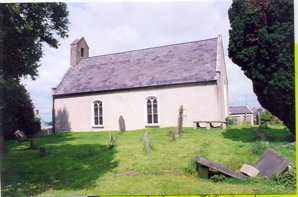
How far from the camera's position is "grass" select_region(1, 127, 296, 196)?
4.46 meters

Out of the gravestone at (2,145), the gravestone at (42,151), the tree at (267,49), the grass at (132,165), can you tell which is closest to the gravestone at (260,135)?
the grass at (132,165)

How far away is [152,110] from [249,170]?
4.22 m

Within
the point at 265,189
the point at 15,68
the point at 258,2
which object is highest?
the point at 258,2

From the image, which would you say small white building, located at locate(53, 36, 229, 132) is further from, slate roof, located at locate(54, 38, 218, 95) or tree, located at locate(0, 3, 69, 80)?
tree, located at locate(0, 3, 69, 80)

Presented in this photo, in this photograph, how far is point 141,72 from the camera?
7.77m

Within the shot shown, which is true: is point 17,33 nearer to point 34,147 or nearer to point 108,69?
point 34,147

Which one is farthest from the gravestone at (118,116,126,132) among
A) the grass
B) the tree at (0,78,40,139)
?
the tree at (0,78,40,139)

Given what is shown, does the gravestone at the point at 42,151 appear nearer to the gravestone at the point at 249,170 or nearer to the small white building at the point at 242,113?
the gravestone at the point at 249,170

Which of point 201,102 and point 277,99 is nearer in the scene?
point 277,99

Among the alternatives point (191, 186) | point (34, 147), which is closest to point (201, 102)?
point (191, 186)

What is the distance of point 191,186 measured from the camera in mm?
4457

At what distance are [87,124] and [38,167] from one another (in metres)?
2.15

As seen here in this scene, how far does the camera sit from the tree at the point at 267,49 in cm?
475

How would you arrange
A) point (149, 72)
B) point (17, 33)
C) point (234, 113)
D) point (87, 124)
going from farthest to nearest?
point (149, 72)
point (87, 124)
point (234, 113)
point (17, 33)
